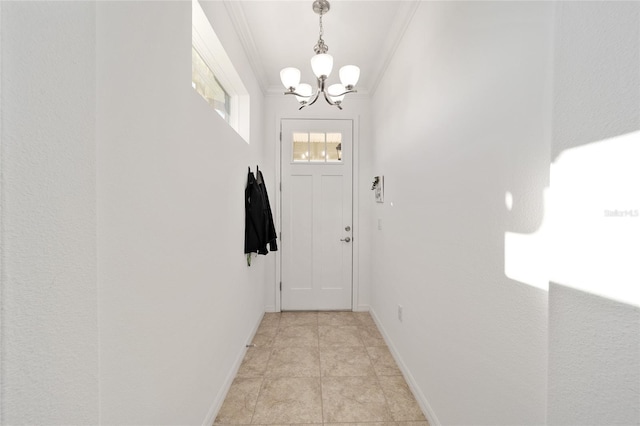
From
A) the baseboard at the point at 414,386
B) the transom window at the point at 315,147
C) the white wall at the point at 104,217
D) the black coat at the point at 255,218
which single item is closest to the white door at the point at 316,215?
the transom window at the point at 315,147

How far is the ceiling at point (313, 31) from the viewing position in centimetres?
196

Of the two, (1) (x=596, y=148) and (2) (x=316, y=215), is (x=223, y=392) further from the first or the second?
(1) (x=596, y=148)

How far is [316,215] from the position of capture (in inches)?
133

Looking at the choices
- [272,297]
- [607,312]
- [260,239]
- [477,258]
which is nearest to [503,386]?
[477,258]

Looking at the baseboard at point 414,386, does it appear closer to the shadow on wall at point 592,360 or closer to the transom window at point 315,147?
the shadow on wall at point 592,360

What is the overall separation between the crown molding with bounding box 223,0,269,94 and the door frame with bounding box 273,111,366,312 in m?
0.54

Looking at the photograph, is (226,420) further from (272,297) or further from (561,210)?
(561,210)

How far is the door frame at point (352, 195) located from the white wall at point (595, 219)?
2673mm

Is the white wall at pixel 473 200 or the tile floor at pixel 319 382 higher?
the white wall at pixel 473 200

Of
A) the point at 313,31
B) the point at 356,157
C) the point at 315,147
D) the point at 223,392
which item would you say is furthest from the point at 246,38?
the point at 223,392

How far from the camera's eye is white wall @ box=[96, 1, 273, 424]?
2.63 feet

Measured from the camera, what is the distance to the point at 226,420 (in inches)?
65.6

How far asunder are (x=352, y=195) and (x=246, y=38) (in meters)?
1.92

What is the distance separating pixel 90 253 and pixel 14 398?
0.99ft
